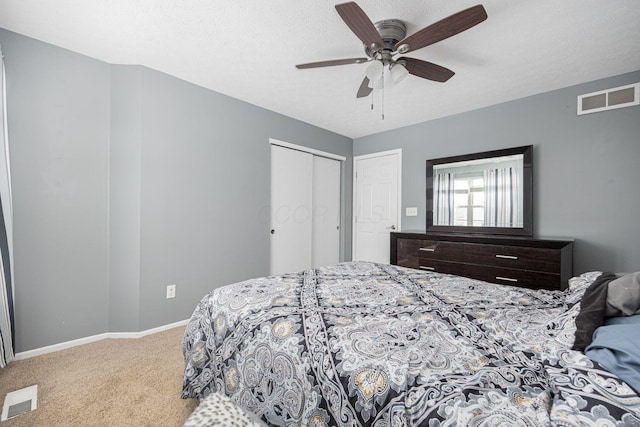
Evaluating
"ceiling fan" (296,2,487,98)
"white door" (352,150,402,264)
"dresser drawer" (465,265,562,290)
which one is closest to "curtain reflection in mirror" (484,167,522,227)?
"dresser drawer" (465,265,562,290)

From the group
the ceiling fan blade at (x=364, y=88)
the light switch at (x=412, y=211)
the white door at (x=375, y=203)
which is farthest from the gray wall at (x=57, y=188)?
the light switch at (x=412, y=211)

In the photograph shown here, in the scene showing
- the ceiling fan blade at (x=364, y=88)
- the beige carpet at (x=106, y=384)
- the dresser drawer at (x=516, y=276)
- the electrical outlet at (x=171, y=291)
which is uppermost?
the ceiling fan blade at (x=364, y=88)

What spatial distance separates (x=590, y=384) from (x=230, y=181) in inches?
118

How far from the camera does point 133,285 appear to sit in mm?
2434

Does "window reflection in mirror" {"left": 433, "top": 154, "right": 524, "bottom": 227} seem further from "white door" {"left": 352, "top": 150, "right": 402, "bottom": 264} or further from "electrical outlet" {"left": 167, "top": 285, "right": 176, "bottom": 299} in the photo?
"electrical outlet" {"left": 167, "top": 285, "right": 176, "bottom": 299}

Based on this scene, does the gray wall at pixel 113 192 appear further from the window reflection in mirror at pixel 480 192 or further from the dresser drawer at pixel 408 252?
the window reflection in mirror at pixel 480 192

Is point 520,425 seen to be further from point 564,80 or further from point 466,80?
point 564,80

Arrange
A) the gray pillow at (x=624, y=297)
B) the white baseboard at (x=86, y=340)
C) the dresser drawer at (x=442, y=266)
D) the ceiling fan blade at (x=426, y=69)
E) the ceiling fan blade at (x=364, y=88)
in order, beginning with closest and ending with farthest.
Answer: the gray pillow at (x=624, y=297) < the ceiling fan blade at (x=426, y=69) < the white baseboard at (x=86, y=340) < the ceiling fan blade at (x=364, y=88) < the dresser drawer at (x=442, y=266)

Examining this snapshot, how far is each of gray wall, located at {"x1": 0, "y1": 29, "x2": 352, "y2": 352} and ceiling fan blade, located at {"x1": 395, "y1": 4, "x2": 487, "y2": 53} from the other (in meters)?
2.06

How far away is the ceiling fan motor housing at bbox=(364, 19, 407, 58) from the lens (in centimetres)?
180

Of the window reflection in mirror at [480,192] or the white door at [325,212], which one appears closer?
the window reflection in mirror at [480,192]

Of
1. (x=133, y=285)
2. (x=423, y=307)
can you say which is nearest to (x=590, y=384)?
(x=423, y=307)

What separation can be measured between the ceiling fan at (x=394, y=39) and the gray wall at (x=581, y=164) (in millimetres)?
1540

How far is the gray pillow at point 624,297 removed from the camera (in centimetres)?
98
